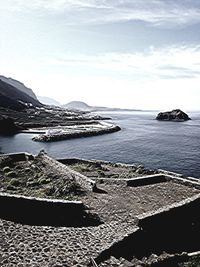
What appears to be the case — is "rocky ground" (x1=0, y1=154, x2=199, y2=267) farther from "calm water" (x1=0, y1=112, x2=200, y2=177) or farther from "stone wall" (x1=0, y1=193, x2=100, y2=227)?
"calm water" (x1=0, y1=112, x2=200, y2=177)

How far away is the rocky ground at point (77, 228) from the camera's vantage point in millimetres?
14219

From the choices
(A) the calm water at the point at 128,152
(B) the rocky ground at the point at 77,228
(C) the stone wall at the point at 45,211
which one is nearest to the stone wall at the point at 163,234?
(B) the rocky ground at the point at 77,228

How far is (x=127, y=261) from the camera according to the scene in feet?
47.8

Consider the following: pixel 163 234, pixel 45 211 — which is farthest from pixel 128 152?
pixel 45 211

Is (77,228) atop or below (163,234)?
atop

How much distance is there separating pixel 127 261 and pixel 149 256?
1986 mm

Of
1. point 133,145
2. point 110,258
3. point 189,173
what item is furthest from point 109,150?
point 110,258

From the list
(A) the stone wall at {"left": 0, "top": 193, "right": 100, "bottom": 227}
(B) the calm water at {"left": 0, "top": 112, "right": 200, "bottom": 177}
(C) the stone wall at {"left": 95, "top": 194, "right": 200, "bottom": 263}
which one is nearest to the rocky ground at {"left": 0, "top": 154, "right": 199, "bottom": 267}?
(C) the stone wall at {"left": 95, "top": 194, "right": 200, "bottom": 263}

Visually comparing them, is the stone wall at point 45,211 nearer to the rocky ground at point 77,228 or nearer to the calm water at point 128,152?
the rocky ground at point 77,228

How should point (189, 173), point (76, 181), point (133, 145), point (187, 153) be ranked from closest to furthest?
point (76, 181), point (189, 173), point (187, 153), point (133, 145)

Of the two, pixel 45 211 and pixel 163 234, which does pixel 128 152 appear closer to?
pixel 163 234

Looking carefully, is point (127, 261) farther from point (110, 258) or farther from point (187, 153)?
point (187, 153)

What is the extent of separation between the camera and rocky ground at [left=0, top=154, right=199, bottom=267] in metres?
14.2

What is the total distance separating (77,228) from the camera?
17.6 m
